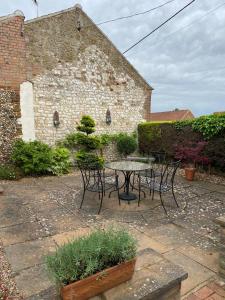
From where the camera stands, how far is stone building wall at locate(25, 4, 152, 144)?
790 cm

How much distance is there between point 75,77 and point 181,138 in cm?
431

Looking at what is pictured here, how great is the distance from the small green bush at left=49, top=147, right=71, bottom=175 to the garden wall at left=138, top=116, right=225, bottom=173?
11.4 ft

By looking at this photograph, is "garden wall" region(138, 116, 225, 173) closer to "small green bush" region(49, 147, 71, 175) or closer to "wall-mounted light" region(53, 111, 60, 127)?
"small green bush" region(49, 147, 71, 175)

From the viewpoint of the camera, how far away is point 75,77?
8.68 metres

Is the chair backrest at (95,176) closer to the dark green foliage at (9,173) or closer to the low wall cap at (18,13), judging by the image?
the dark green foliage at (9,173)

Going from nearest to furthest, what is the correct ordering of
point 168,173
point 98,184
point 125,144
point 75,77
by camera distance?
1. point 98,184
2. point 168,173
3. point 75,77
4. point 125,144

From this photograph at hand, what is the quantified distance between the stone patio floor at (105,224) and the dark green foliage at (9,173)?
2.75 ft

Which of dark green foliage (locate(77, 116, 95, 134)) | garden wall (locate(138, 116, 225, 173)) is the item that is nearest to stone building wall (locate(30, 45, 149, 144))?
dark green foliage (locate(77, 116, 95, 134))

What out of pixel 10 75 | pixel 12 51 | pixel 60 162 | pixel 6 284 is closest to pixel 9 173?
pixel 60 162

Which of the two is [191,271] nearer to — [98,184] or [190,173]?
[98,184]

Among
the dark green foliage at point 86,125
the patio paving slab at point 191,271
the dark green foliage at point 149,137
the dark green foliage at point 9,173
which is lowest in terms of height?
the patio paving slab at point 191,271

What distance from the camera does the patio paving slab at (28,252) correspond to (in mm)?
2580

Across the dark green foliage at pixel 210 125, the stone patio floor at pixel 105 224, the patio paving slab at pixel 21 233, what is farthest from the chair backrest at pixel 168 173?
the patio paving slab at pixel 21 233

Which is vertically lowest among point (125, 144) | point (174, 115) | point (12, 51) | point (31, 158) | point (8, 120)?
point (31, 158)
